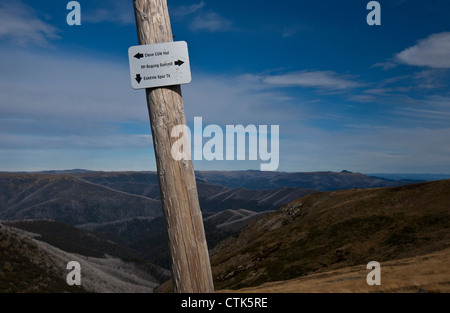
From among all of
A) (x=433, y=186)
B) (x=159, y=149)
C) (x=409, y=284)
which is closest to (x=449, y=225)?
(x=433, y=186)

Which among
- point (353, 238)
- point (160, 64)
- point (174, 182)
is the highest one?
point (160, 64)

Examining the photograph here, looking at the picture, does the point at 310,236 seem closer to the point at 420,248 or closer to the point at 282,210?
the point at 420,248

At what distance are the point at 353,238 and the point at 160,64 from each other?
49283 mm

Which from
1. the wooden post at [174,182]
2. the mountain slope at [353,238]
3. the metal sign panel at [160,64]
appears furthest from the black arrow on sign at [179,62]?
the mountain slope at [353,238]

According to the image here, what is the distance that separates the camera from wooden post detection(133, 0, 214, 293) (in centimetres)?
546

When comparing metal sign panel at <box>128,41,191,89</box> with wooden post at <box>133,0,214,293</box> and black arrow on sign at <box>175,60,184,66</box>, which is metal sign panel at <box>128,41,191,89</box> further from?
wooden post at <box>133,0,214,293</box>

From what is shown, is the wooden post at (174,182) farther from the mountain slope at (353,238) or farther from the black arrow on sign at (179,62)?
the mountain slope at (353,238)

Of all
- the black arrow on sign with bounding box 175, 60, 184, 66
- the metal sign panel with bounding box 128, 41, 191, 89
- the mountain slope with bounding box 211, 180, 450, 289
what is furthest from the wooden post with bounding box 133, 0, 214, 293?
the mountain slope with bounding box 211, 180, 450, 289

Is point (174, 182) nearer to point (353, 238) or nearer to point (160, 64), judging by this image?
point (160, 64)

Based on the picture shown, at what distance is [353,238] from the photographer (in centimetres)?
4678

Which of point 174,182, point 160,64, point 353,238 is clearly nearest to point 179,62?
point 160,64
